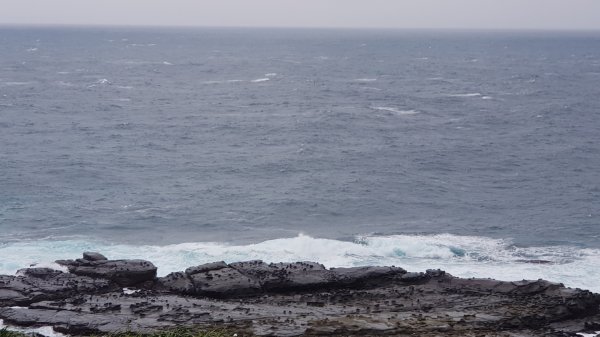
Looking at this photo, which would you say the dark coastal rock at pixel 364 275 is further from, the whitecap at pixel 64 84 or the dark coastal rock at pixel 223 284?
the whitecap at pixel 64 84

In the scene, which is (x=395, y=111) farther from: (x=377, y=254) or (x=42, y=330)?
(x=42, y=330)

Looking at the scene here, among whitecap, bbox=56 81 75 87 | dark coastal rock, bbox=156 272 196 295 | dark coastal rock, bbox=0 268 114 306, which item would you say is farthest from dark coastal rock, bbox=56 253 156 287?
whitecap, bbox=56 81 75 87

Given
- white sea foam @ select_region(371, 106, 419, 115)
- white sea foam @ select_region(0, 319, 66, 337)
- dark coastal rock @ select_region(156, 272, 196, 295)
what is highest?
white sea foam @ select_region(371, 106, 419, 115)

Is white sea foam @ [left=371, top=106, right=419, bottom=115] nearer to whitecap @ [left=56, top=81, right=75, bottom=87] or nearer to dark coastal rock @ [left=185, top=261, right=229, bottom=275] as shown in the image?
whitecap @ [left=56, top=81, right=75, bottom=87]

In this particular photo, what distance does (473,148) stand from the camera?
91438mm

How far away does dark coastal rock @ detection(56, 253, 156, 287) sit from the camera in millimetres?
42188

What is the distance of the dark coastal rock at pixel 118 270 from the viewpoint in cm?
4219

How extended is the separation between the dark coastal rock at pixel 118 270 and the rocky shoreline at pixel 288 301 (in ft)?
0.18

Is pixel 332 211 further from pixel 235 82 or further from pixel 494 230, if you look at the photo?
pixel 235 82

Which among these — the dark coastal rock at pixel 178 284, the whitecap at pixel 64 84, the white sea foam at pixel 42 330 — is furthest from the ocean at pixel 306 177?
the white sea foam at pixel 42 330

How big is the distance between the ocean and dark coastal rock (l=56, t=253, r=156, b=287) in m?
2.41

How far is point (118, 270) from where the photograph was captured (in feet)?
139

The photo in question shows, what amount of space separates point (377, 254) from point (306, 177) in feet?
77.6

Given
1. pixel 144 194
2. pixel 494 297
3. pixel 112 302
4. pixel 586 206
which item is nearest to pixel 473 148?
pixel 586 206
